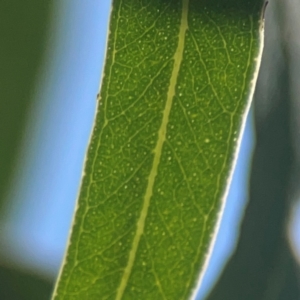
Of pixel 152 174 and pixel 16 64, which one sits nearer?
pixel 152 174

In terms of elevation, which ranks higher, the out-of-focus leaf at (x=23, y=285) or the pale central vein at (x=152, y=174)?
the pale central vein at (x=152, y=174)

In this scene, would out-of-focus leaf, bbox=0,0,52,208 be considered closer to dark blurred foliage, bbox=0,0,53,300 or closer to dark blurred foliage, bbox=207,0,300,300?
dark blurred foliage, bbox=0,0,53,300

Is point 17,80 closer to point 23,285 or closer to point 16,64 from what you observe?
point 16,64

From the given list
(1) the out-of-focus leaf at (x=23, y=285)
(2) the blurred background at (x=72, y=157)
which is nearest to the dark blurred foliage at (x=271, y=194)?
(2) the blurred background at (x=72, y=157)

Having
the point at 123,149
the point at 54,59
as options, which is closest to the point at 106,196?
the point at 123,149

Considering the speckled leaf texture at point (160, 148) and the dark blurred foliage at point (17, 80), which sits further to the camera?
the dark blurred foliage at point (17, 80)

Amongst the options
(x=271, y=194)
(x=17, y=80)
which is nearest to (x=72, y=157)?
(x=17, y=80)

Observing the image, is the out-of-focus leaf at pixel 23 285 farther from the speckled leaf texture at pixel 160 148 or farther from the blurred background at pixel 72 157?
the speckled leaf texture at pixel 160 148
